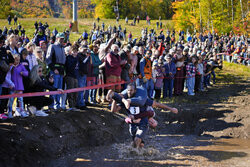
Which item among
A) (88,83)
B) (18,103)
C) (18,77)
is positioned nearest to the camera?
(18,77)

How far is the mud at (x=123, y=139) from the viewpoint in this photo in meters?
7.82

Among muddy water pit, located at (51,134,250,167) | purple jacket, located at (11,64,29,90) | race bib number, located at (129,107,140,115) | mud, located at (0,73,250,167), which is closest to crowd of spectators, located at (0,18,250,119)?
purple jacket, located at (11,64,29,90)

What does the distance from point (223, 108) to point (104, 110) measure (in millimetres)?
5288

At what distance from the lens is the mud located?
7.82 meters

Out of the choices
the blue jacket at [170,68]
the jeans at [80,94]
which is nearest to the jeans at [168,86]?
the blue jacket at [170,68]

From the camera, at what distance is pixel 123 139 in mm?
10375

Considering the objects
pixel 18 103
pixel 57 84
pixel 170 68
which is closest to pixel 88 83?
pixel 57 84

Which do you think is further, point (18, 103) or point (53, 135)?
point (18, 103)

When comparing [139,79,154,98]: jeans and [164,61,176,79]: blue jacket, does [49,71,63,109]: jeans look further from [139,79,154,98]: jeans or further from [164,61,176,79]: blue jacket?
[164,61,176,79]: blue jacket

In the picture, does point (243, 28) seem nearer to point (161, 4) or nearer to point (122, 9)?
point (122, 9)

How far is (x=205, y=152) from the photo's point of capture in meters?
9.12

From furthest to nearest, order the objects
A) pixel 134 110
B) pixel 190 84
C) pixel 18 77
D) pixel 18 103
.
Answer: pixel 190 84
pixel 18 103
pixel 18 77
pixel 134 110

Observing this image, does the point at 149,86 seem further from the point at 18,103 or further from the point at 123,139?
the point at 18,103

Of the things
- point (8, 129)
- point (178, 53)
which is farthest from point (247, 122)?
point (8, 129)
